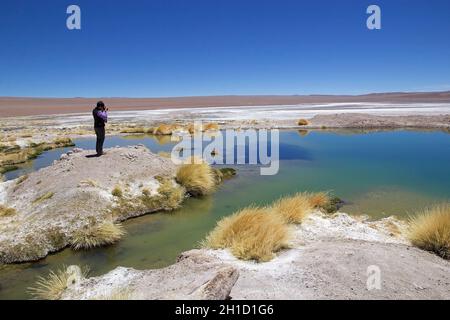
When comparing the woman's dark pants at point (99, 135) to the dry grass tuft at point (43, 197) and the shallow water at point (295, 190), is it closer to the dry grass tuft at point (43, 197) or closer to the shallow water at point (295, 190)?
the dry grass tuft at point (43, 197)

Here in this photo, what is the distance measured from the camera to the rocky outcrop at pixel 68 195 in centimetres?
773

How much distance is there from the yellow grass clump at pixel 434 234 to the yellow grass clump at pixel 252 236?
2.37 meters

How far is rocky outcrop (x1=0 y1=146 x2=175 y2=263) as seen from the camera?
304 inches

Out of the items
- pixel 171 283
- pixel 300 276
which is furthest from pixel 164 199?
pixel 300 276

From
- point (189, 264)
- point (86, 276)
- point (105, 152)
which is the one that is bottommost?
point (86, 276)

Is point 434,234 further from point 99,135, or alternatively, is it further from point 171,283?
point 99,135

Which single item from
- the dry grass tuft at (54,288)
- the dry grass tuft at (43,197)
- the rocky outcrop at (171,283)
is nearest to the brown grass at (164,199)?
the dry grass tuft at (43,197)

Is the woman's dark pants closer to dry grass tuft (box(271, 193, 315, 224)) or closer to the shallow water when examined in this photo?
the shallow water

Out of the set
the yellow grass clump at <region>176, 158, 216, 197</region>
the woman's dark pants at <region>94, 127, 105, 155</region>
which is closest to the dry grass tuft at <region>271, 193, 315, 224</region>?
the yellow grass clump at <region>176, 158, 216, 197</region>

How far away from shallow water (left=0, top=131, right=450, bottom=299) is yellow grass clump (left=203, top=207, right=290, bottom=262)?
1.10 metres
